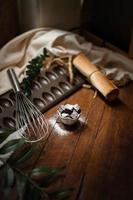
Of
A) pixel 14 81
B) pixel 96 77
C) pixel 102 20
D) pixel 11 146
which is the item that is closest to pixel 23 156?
pixel 11 146

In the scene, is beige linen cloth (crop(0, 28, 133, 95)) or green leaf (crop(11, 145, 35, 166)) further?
beige linen cloth (crop(0, 28, 133, 95))

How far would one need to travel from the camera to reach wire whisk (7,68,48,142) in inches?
35.7

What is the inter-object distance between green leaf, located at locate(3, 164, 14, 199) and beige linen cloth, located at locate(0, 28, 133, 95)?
58cm

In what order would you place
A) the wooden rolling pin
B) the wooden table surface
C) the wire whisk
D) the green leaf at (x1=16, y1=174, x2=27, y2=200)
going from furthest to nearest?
the wooden rolling pin < the wire whisk < the wooden table surface < the green leaf at (x1=16, y1=174, x2=27, y2=200)

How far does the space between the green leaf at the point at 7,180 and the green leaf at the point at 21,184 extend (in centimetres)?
1

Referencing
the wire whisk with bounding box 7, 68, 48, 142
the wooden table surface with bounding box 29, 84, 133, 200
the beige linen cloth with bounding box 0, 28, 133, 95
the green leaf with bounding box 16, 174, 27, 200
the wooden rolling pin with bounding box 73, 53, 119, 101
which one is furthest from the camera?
the beige linen cloth with bounding box 0, 28, 133, 95

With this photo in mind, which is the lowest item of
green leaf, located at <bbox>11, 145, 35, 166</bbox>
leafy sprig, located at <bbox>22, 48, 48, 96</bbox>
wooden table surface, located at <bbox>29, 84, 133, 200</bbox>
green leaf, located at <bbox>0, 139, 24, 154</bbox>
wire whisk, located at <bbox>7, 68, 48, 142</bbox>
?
wooden table surface, located at <bbox>29, 84, 133, 200</bbox>

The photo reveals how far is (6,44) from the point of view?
1209mm

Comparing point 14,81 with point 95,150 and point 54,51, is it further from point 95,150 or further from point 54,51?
point 95,150

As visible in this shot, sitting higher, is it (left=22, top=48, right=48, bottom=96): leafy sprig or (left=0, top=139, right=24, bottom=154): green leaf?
(left=0, top=139, right=24, bottom=154): green leaf

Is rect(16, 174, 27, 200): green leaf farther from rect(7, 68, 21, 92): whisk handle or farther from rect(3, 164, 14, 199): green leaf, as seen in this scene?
rect(7, 68, 21, 92): whisk handle

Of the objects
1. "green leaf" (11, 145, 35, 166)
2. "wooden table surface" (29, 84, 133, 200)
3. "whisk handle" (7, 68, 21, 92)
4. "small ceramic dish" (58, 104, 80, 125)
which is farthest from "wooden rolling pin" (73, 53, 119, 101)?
"green leaf" (11, 145, 35, 166)

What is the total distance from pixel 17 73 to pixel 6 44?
6.7 inches

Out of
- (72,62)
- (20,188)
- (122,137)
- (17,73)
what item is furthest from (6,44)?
(20,188)
